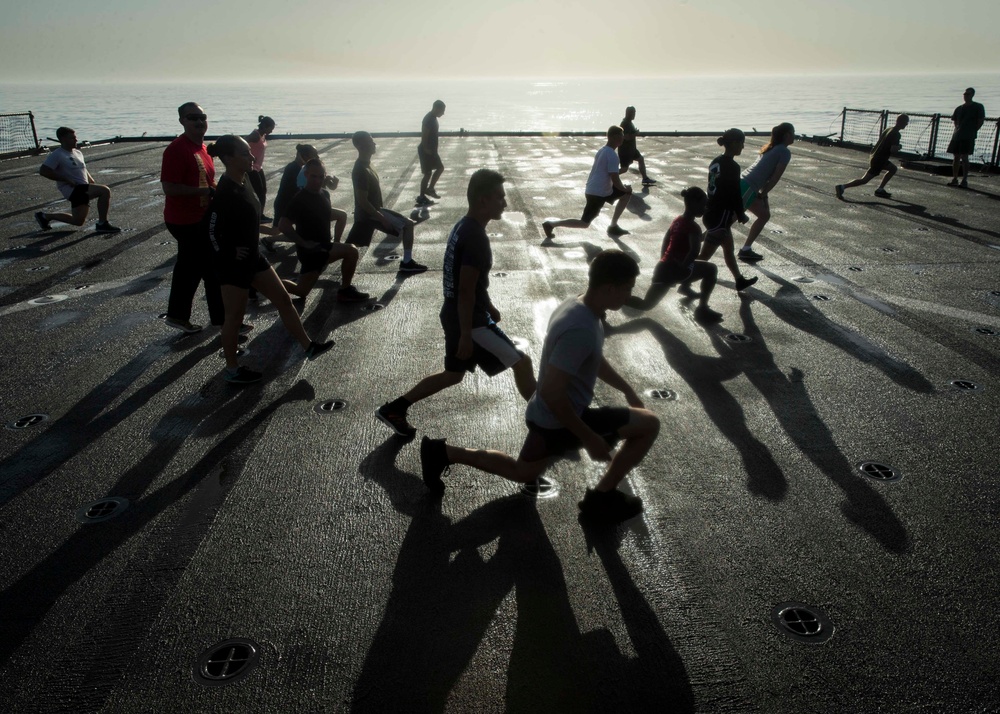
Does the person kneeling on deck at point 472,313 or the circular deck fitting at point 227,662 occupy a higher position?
the person kneeling on deck at point 472,313

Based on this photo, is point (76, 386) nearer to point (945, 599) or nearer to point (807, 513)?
point (807, 513)

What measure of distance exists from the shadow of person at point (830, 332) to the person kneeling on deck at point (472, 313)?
3.51 metres

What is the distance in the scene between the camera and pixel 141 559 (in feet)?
11.8

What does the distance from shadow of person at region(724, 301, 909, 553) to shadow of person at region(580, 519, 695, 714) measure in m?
1.52

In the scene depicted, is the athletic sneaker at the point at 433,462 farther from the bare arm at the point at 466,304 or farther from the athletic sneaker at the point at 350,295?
the athletic sneaker at the point at 350,295

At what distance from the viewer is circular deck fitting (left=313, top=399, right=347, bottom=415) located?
5.31m

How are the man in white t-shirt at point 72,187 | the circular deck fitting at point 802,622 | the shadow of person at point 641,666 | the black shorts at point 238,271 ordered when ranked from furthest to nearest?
1. the man in white t-shirt at point 72,187
2. the black shorts at point 238,271
3. the circular deck fitting at point 802,622
4. the shadow of person at point 641,666

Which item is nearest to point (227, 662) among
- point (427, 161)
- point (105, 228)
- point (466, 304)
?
point (466, 304)

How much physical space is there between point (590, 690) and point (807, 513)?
193 centimetres

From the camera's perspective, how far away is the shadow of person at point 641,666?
8.86 feet

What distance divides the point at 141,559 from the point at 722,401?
4.30 meters

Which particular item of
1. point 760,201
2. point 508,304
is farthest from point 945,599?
point 760,201

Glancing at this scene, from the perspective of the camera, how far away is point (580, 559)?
3537mm

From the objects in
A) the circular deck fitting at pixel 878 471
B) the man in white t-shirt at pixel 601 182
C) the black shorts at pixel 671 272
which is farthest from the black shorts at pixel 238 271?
the man in white t-shirt at pixel 601 182
